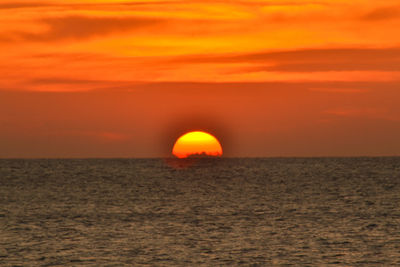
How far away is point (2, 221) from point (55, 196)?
34245mm

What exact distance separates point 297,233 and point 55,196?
51.8 m

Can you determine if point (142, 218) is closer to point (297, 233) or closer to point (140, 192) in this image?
point (297, 233)

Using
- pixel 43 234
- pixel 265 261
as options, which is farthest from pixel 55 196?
pixel 265 261

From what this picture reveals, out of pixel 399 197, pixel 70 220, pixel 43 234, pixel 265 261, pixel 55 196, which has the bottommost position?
pixel 265 261

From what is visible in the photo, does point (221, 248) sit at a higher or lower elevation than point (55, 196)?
lower

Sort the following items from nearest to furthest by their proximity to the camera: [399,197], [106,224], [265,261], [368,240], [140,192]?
1. [265,261]
2. [368,240]
3. [106,224]
4. [399,197]
5. [140,192]

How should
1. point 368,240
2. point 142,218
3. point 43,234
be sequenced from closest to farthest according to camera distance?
point 368,240
point 43,234
point 142,218

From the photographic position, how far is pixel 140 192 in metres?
106

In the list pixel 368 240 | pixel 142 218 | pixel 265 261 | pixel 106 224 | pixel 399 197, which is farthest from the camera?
pixel 399 197

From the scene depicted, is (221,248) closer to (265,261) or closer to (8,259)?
(265,261)

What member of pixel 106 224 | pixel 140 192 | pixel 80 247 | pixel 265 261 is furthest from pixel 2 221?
pixel 140 192

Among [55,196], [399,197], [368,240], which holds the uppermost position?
[55,196]

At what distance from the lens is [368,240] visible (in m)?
50.2

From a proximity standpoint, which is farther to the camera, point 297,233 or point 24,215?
point 24,215
